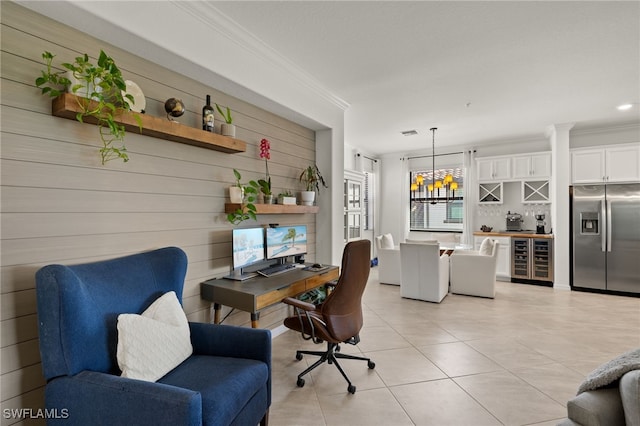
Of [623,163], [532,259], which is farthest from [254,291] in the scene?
[623,163]

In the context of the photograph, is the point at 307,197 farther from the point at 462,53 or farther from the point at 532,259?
the point at 532,259

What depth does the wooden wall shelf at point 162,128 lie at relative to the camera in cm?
165

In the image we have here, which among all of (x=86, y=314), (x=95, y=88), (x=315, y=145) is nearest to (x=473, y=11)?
(x=315, y=145)

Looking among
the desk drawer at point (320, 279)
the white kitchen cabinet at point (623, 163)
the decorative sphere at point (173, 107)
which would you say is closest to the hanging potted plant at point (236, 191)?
the decorative sphere at point (173, 107)

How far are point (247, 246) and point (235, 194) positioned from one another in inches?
18.9

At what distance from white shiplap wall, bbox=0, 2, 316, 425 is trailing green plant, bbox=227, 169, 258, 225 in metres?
0.13

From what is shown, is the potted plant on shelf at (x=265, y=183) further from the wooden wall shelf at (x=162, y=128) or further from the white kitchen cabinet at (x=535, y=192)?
the white kitchen cabinet at (x=535, y=192)

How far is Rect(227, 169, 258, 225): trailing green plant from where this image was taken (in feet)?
9.00

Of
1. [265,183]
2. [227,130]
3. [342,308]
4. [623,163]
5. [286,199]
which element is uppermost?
[623,163]

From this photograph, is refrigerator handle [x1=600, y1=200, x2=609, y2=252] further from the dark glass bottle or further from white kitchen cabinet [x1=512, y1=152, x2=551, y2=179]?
the dark glass bottle

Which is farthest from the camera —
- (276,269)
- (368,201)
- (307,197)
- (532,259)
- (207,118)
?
(368,201)

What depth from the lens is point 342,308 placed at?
92.3 inches

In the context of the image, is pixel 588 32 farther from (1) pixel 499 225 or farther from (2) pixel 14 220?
(1) pixel 499 225

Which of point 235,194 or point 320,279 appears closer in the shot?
point 235,194
